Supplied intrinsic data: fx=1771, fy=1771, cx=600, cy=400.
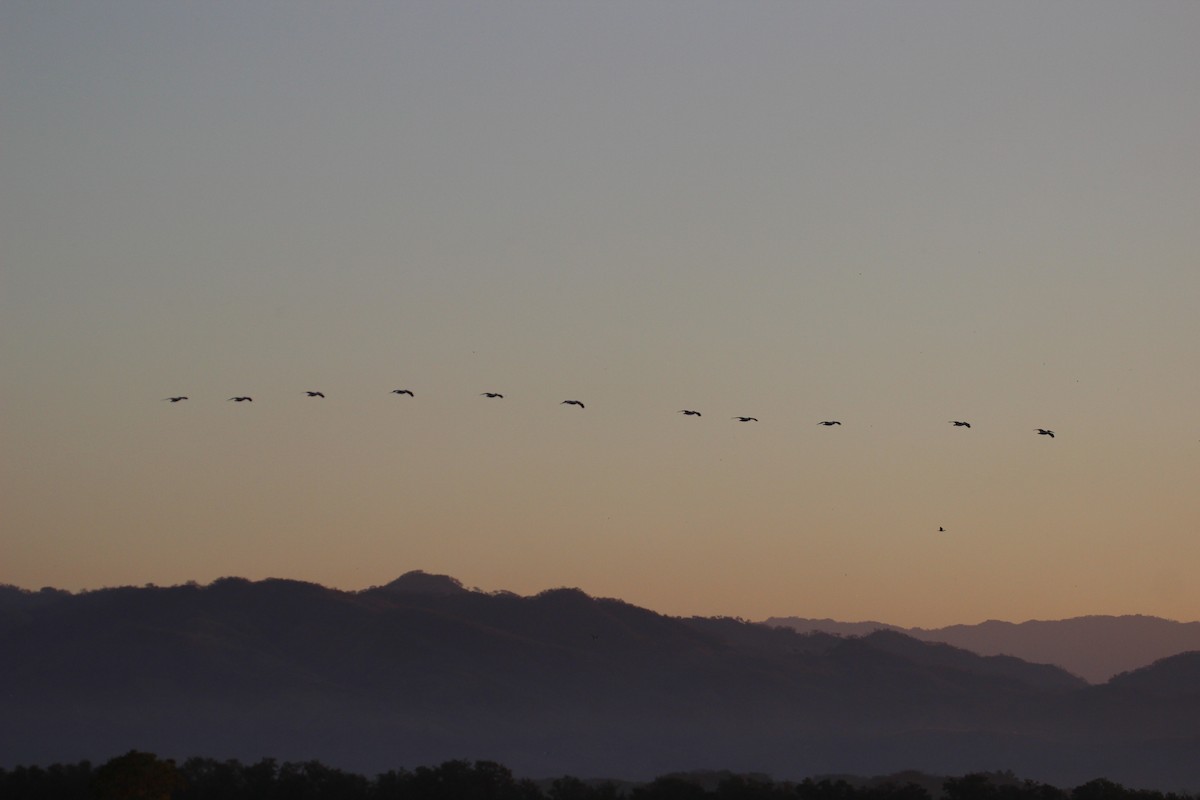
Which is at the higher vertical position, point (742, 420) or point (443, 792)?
point (742, 420)

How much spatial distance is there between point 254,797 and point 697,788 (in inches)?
1950

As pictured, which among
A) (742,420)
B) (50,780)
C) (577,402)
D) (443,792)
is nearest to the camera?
(577,402)

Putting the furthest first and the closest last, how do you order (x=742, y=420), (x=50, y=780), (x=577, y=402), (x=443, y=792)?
(x=443, y=792), (x=50, y=780), (x=742, y=420), (x=577, y=402)

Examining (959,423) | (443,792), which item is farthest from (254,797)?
(959,423)

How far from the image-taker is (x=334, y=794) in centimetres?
18450

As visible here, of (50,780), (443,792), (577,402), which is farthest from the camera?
(443,792)

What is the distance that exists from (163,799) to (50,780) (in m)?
51.6

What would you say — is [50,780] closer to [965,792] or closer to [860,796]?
[860,796]

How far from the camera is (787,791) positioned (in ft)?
653

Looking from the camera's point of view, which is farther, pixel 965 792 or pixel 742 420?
pixel 965 792

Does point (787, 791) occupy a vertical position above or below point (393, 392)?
below

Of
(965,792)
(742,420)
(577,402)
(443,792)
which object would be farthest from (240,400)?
(965,792)

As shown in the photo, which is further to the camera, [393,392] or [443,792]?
[443,792]

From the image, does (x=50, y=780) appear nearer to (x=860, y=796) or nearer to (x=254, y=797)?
(x=254, y=797)
